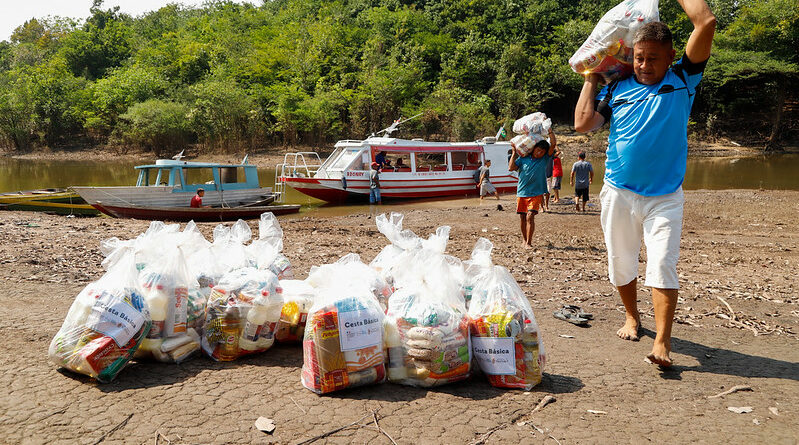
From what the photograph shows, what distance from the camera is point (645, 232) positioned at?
3.19 metres

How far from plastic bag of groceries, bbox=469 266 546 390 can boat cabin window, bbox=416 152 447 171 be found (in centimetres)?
1519

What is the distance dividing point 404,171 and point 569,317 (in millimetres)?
13732

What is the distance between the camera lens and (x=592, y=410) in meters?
2.58

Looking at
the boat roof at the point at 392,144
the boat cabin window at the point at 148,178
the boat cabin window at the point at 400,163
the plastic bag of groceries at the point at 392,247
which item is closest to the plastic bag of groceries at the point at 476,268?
the plastic bag of groceries at the point at 392,247

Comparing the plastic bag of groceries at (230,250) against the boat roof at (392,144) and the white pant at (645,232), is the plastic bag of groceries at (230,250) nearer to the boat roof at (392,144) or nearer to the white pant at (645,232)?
the white pant at (645,232)

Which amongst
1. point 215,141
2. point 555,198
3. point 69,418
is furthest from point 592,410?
point 215,141

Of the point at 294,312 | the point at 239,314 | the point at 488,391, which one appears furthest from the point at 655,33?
the point at 239,314

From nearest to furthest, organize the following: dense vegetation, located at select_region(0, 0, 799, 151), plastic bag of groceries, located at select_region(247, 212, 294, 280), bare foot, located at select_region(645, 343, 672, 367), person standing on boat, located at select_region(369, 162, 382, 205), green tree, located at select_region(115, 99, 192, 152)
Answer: bare foot, located at select_region(645, 343, 672, 367) < plastic bag of groceries, located at select_region(247, 212, 294, 280) < person standing on boat, located at select_region(369, 162, 382, 205) < dense vegetation, located at select_region(0, 0, 799, 151) < green tree, located at select_region(115, 99, 192, 152)

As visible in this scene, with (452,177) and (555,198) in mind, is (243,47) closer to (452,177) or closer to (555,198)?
(452,177)

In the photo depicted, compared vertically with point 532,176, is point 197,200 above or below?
below

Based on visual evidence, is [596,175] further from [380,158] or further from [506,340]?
[506,340]

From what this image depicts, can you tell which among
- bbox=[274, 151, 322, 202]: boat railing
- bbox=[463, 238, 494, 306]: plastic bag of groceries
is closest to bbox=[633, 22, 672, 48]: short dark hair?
bbox=[463, 238, 494, 306]: plastic bag of groceries

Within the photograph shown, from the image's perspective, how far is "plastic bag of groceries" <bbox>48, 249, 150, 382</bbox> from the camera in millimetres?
2758

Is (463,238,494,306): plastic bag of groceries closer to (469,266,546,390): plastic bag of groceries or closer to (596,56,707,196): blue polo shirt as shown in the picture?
(469,266,546,390): plastic bag of groceries
